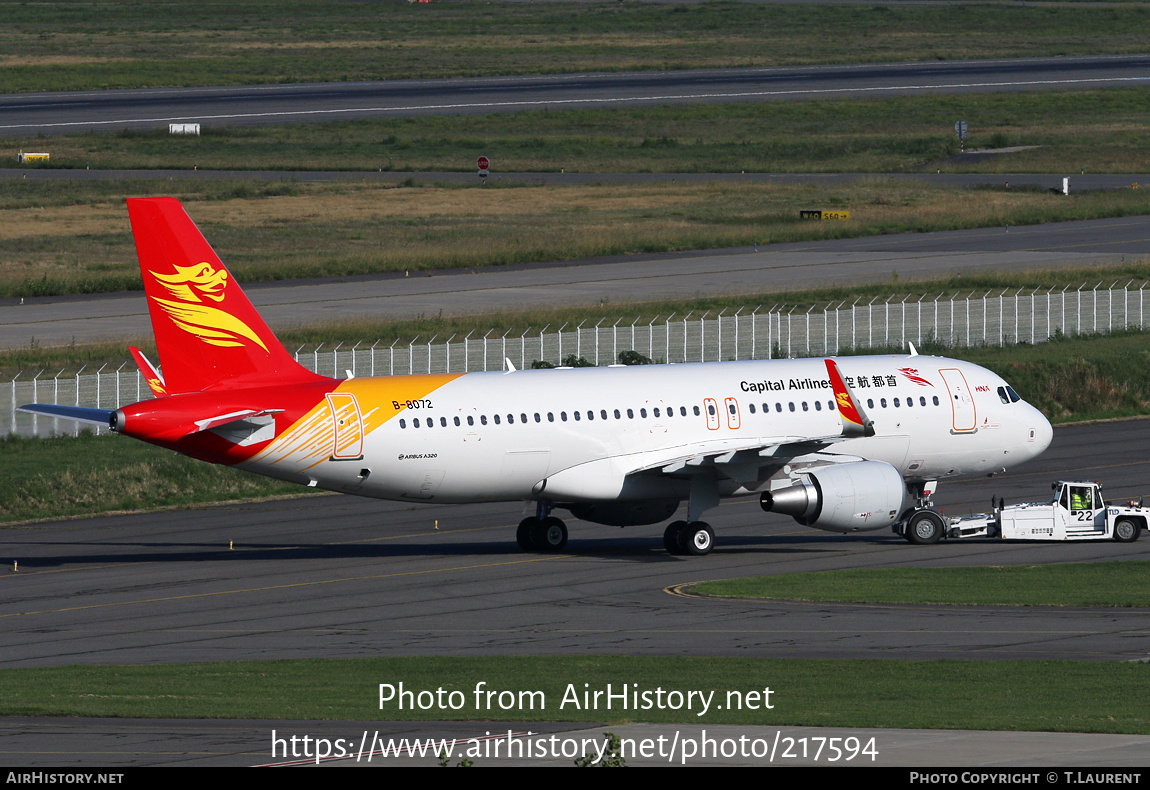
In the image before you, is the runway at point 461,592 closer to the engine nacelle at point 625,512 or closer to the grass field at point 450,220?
the engine nacelle at point 625,512

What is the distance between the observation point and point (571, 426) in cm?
4853

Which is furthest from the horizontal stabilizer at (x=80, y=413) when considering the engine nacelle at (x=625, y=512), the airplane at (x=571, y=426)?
the engine nacelle at (x=625, y=512)

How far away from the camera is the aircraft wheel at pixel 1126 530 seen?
2003 inches

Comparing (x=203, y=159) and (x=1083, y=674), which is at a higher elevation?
(x=203, y=159)

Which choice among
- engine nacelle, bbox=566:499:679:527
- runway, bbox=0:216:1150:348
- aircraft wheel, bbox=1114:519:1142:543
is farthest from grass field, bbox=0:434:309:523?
aircraft wheel, bbox=1114:519:1142:543

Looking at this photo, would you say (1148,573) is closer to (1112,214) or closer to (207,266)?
(207,266)

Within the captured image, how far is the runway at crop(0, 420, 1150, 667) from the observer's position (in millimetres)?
36750

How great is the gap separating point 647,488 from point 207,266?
13.3 metres

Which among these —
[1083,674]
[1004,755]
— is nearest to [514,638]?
[1083,674]

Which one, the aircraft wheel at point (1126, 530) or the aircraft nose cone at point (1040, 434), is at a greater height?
the aircraft nose cone at point (1040, 434)

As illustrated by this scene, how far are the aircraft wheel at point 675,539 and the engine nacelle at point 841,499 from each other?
2.81 metres

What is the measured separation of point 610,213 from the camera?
427 feet

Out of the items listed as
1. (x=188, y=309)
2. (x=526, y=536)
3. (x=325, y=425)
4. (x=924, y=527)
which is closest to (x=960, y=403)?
(x=924, y=527)

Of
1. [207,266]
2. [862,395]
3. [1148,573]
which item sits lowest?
[1148,573]
